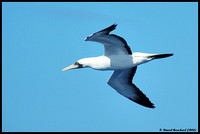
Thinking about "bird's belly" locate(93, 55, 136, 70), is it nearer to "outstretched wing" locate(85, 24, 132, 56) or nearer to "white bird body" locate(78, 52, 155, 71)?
"white bird body" locate(78, 52, 155, 71)

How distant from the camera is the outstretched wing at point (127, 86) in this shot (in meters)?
21.1

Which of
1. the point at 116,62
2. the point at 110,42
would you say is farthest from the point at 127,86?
the point at 110,42

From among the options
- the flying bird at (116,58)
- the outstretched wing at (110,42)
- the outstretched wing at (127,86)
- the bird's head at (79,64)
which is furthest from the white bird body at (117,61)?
the outstretched wing at (127,86)

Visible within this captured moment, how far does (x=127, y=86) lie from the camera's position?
21.6m

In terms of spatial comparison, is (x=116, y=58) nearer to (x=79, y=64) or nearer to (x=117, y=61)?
(x=117, y=61)

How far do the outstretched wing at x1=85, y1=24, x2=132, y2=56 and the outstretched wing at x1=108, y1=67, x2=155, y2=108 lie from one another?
2300 millimetres

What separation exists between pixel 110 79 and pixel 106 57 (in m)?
2.60

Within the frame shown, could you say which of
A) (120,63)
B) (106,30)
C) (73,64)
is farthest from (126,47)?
(73,64)

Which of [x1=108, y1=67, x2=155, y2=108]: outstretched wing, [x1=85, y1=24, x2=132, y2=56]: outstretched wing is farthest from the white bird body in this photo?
[x1=108, y1=67, x2=155, y2=108]: outstretched wing

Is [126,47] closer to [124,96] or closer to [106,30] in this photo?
[106,30]

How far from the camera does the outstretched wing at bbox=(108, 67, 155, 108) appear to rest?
2106 cm

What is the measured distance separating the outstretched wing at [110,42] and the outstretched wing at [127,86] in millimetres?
2300

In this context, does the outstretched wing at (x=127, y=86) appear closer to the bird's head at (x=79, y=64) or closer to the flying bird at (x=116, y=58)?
the flying bird at (x=116, y=58)

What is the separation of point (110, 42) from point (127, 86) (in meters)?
4.10
